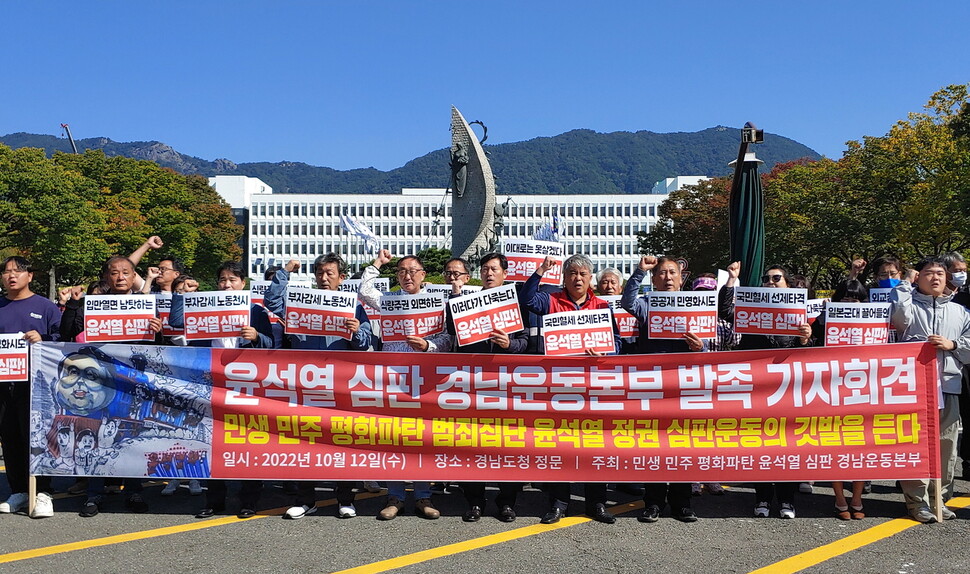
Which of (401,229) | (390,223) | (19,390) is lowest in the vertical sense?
(19,390)

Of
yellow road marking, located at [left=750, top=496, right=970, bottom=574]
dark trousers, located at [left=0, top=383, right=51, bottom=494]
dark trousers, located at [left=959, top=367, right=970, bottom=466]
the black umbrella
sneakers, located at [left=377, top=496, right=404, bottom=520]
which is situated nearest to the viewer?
yellow road marking, located at [left=750, top=496, right=970, bottom=574]

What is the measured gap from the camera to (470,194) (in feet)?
132

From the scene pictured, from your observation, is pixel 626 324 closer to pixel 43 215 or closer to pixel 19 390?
pixel 19 390

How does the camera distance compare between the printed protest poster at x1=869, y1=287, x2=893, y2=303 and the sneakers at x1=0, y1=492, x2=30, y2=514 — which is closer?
the sneakers at x1=0, y1=492, x2=30, y2=514

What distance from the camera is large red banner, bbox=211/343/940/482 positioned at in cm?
632

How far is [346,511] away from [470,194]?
112ft

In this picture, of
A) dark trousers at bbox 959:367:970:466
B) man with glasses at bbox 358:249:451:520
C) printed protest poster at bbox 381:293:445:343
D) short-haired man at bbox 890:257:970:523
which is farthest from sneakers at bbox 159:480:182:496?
dark trousers at bbox 959:367:970:466

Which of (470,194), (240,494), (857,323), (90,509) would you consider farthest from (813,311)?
(470,194)

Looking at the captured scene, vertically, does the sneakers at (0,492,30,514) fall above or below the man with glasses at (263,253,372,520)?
→ below

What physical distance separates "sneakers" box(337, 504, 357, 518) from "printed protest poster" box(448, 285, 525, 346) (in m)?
1.44

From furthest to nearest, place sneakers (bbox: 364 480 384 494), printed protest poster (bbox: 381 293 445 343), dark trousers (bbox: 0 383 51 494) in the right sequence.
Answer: sneakers (bbox: 364 480 384 494)
dark trousers (bbox: 0 383 51 494)
printed protest poster (bbox: 381 293 445 343)

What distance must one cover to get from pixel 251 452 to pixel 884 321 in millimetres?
4700

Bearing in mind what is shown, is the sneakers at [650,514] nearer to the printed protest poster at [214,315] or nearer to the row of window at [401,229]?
the printed protest poster at [214,315]

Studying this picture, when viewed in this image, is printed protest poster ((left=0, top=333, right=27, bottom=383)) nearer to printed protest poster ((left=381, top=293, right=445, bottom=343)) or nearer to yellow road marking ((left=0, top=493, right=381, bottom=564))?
yellow road marking ((left=0, top=493, right=381, bottom=564))
